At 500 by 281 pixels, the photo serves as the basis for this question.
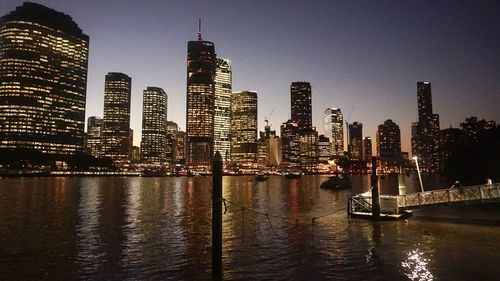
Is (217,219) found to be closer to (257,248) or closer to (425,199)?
(257,248)

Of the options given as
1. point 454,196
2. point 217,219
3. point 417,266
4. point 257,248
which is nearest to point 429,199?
point 454,196

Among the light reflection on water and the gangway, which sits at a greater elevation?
the gangway

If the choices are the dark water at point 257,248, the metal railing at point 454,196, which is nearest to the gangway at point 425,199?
the metal railing at point 454,196

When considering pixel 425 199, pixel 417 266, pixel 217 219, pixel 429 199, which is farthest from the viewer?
pixel 425 199

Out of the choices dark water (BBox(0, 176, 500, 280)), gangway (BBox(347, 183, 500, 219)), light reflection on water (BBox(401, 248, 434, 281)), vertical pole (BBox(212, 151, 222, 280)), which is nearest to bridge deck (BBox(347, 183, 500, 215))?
gangway (BBox(347, 183, 500, 219))

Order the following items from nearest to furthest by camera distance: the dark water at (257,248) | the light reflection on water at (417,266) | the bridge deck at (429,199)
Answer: the light reflection on water at (417,266), the dark water at (257,248), the bridge deck at (429,199)

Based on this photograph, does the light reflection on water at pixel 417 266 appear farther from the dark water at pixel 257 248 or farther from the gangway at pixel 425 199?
the gangway at pixel 425 199

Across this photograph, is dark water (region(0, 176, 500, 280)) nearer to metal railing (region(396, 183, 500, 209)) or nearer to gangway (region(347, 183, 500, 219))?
gangway (region(347, 183, 500, 219))

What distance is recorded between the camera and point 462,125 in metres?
94.1

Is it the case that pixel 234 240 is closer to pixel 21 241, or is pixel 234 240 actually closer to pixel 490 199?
pixel 21 241

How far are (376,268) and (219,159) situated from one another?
33.7 feet

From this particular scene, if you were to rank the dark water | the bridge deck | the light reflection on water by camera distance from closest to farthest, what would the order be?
the light reflection on water, the dark water, the bridge deck

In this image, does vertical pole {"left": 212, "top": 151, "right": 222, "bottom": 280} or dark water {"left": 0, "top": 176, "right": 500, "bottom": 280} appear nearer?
vertical pole {"left": 212, "top": 151, "right": 222, "bottom": 280}

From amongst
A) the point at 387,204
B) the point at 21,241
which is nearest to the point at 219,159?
the point at 21,241
